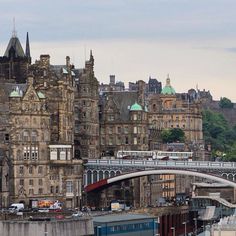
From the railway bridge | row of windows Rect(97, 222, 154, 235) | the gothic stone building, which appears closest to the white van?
the gothic stone building

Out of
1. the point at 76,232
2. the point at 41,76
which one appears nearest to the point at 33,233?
the point at 76,232

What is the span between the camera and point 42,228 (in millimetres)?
127375

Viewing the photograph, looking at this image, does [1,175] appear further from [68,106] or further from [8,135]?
[68,106]

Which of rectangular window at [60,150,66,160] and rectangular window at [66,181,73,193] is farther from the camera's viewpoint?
rectangular window at [66,181,73,193]

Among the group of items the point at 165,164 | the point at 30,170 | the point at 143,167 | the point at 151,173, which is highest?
the point at 165,164

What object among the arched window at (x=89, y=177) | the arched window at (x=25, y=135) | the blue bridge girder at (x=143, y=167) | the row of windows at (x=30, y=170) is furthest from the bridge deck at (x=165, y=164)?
the arched window at (x=25, y=135)

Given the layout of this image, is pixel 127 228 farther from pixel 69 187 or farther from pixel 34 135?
pixel 69 187

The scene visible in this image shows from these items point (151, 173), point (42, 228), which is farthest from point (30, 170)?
point (42, 228)

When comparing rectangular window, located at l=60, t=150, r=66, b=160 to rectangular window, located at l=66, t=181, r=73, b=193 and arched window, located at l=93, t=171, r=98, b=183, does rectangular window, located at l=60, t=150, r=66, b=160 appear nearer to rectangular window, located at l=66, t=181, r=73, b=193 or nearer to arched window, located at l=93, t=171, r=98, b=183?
rectangular window, located at l=66, t=181, r=73, b=193

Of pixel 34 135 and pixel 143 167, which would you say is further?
pixel 143 167

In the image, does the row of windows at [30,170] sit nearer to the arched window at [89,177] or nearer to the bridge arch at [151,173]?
the bridge arch at [151,173]

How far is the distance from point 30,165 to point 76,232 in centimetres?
5387

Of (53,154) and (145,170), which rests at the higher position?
(53,154)

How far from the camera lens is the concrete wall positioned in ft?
419
